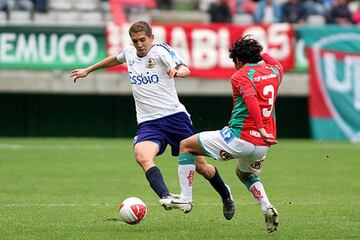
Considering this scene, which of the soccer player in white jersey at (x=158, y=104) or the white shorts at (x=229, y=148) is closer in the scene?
the white shorts at (x=229, y=148)

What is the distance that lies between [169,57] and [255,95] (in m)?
1.32

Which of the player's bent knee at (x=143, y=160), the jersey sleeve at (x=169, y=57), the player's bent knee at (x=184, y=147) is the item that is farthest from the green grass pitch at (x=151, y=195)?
the jersey sleeve at (x=169, y=57)

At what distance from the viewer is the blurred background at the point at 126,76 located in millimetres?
23266

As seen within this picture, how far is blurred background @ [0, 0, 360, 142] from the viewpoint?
23.3 m

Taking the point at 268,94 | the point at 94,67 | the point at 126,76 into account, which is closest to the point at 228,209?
the point at 268,94

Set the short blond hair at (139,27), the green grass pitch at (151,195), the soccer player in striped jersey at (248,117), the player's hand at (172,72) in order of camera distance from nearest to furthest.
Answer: the soccer player in striped jersey at (248,117) < the player's hand at (172,72) < the green grass pitch at (151,195) < the short blond hair at (139,27)

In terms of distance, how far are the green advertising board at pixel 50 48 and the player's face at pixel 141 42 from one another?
43.0ft

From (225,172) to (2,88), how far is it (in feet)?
27.7

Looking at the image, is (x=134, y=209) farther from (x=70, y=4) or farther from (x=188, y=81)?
(x=70, y=4)

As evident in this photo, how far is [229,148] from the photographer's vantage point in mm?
9469

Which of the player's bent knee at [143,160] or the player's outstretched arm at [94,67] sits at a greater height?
the player's outstretched arm at [94,67]

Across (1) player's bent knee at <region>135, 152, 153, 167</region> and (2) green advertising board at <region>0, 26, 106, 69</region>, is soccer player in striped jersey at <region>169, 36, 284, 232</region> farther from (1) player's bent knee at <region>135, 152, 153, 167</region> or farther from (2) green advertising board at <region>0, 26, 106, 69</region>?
(2) green advertising board at <region>0, 26, 106, 69</region>

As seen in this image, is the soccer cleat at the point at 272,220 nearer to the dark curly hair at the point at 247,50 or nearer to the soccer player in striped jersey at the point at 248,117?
the soccer player in striped jersey at the point at 248,117

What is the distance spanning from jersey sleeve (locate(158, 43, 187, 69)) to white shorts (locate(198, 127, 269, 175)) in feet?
2.81
